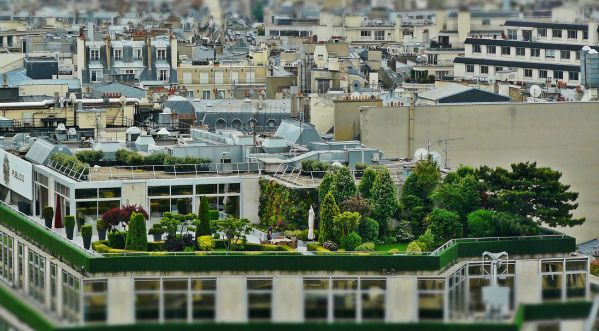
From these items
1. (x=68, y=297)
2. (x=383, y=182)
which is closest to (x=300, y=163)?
(x=383, y=182)

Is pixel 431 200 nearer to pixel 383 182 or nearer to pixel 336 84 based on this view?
pixel 383 182

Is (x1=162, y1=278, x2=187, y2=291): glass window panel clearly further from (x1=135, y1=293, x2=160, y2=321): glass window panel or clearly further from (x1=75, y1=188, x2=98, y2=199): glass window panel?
(x1=135, y1=293, x2=160, y2=321): glass window panel

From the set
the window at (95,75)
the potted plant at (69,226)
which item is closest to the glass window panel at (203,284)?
the potted plant at (69,226)

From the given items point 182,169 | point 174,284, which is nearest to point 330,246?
point 174,284

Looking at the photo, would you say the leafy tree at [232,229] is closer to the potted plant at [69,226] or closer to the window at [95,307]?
the potted plant at [69,226]

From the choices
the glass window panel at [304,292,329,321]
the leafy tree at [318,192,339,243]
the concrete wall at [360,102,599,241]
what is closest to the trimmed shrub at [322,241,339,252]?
the leafy tree at [318,192,339,243]

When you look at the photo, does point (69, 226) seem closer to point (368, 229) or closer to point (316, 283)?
point (316, 283)
